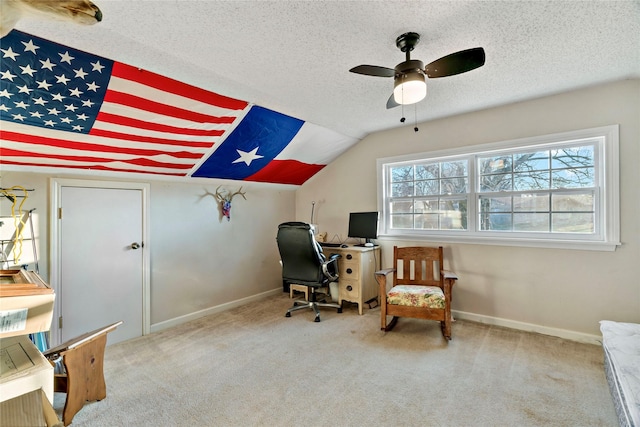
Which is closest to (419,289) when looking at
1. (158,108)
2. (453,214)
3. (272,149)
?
(453,214)

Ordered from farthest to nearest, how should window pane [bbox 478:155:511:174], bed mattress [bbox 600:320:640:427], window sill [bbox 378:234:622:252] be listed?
1. window pane [bbox 478:155:511:174]
2. window sill [bbox 378:234:622:252]
3. bed mattress [bbox 600:320:640:427]

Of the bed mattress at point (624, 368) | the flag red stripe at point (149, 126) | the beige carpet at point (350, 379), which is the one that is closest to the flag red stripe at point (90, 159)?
the flag red stripe at point (149, 126)

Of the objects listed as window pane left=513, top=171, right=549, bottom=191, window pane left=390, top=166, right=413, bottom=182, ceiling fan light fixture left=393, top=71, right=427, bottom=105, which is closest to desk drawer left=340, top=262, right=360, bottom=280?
window pane left=390, top=166, right=413, bottom=182

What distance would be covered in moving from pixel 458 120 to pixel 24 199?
4290 millimetres

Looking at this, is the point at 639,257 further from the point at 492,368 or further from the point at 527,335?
the point at 492,368

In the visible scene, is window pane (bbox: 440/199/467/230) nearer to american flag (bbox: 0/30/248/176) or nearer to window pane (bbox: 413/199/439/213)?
window pane (bbox: 413/199/439/213)

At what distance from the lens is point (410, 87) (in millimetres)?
1967

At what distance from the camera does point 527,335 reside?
2.92m

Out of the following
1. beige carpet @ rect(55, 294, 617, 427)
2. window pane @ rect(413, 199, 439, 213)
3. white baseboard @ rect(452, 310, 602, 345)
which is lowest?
beige carpet @ rect(55, 294, 617, 427)

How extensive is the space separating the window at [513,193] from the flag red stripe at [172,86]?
218 cm

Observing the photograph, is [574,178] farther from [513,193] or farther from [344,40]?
[344,40]

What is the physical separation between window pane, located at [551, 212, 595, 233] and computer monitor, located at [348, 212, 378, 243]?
1873mm

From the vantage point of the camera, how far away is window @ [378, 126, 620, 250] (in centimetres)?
274

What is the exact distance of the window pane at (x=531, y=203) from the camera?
3033 mm
